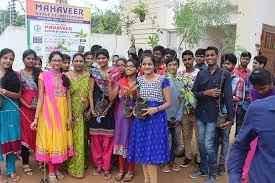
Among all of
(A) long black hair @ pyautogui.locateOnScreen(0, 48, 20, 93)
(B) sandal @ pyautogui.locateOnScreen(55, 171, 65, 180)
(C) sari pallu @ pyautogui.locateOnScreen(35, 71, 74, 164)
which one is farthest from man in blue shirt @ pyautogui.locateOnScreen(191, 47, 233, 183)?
(A) long black hair @ pyautogui.locateOnScreen(0, 48, 20, 93)

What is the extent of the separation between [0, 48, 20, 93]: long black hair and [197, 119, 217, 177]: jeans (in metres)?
2.25

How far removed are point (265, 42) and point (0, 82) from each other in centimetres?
692

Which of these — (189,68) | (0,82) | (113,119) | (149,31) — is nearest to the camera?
(0,82)

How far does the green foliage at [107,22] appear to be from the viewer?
519 inches

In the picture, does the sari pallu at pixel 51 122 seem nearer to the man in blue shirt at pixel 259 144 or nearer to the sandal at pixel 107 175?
the sandal at pixel 107 175

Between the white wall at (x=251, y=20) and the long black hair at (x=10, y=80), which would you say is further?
the white wall at (x=251, y=20)

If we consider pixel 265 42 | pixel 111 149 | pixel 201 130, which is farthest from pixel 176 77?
pixel 265 42

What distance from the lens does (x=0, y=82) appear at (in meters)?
4.70

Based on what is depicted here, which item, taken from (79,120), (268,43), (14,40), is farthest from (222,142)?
(14,40)

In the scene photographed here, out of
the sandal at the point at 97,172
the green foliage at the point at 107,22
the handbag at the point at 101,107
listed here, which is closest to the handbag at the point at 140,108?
the handbag at the point at 101,107

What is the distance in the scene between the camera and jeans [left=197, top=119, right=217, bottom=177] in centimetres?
464

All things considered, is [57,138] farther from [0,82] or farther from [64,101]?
[0,82]

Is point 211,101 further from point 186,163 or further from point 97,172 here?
point 97,172

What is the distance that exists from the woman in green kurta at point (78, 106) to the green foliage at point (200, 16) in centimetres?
592
